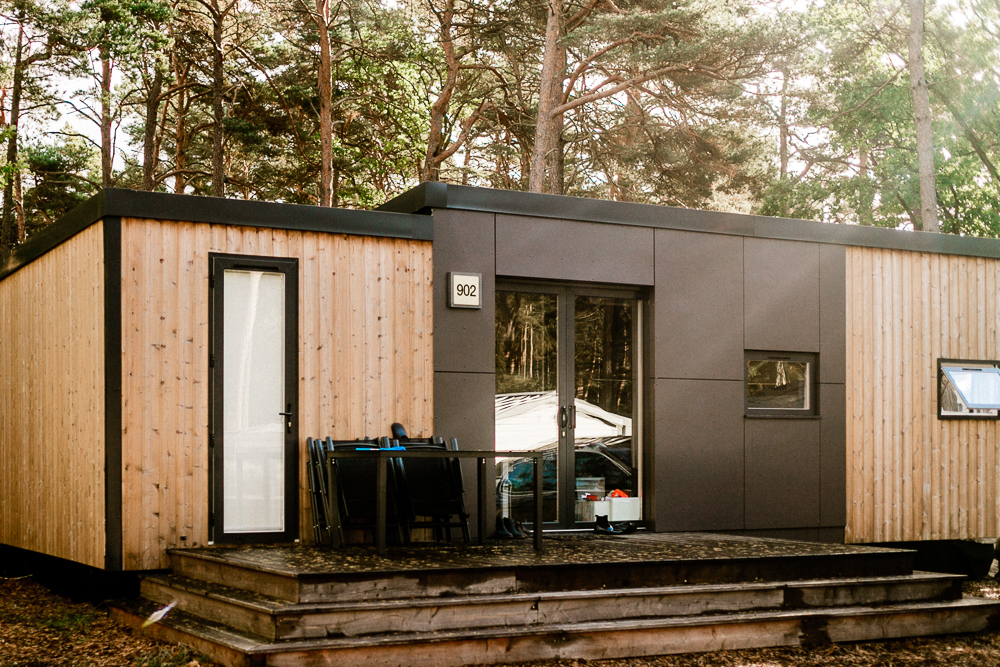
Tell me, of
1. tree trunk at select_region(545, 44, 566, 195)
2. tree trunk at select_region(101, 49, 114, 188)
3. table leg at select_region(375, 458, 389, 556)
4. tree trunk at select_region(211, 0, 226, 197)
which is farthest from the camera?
tree trunk at select_region(101, 49, 114, 188)

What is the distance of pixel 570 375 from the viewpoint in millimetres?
8219

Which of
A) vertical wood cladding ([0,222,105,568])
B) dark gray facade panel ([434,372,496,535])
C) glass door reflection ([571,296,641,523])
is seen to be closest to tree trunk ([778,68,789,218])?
glass door reflection ([571,296,641,523])

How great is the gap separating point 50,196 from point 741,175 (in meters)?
15.8

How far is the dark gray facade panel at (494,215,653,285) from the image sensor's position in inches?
312

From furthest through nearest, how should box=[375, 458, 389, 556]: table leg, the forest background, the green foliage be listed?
the green foliage < the forest background < box=[375, 458, 389, 556]: table leg

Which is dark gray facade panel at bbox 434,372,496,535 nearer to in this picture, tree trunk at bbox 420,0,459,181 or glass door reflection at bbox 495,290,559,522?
glass door reflection at bbox 495,290,559,522

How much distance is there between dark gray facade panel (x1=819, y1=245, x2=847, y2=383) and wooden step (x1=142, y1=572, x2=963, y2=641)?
8.77ft

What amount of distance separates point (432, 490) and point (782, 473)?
340 cm

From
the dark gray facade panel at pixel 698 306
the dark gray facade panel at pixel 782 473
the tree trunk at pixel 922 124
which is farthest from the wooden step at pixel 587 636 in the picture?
the tree trunk at pixel 922 124

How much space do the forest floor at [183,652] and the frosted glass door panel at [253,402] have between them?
45.1 inches

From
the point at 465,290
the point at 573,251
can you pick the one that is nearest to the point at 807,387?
the point at 573,251

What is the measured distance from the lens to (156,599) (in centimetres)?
631

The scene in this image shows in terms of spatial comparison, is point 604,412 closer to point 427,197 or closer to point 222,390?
point 427,197

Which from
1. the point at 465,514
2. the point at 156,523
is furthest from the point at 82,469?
the point at 465,514
